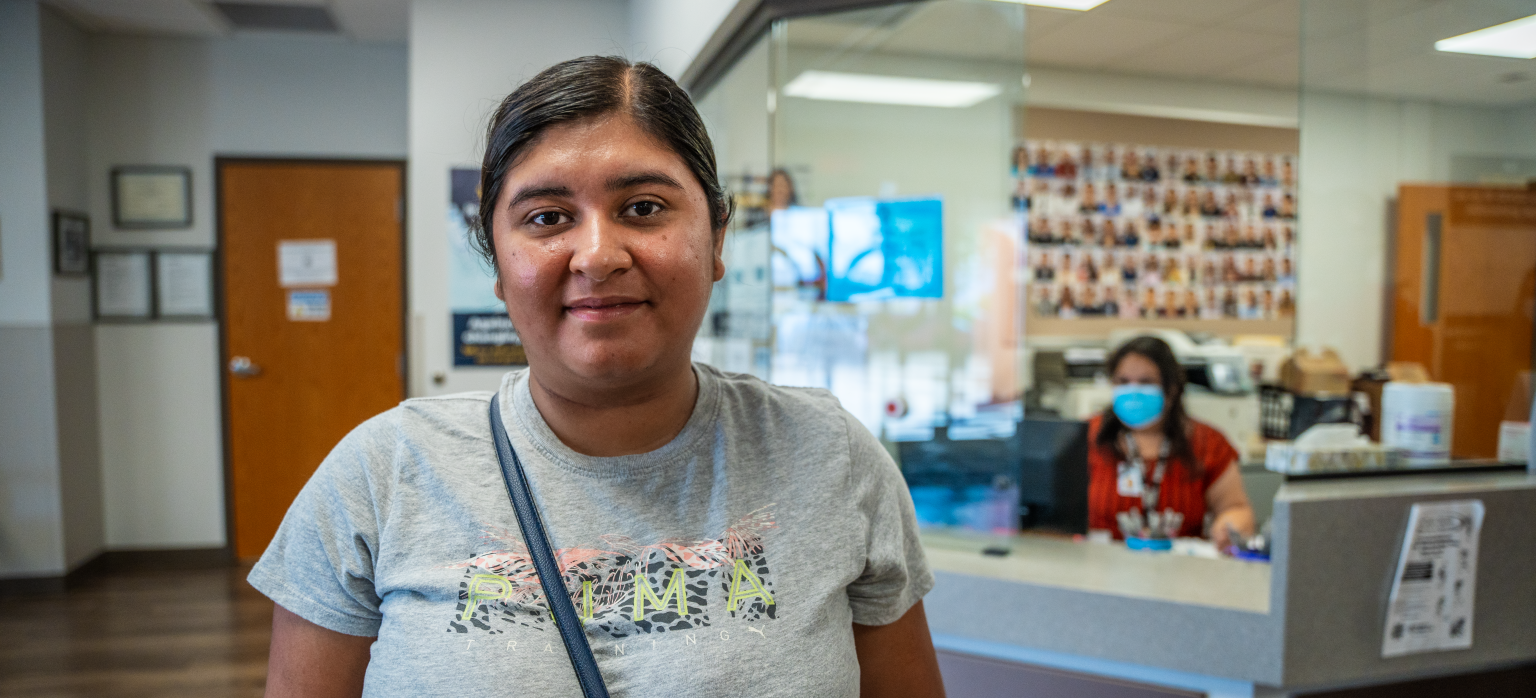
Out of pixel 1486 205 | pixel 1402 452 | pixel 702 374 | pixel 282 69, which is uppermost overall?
pixel 282 69

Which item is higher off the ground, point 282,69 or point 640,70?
point 282,69

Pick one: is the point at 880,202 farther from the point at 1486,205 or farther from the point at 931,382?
the point at 1486,205

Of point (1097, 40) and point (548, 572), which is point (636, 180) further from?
point (1097, 40)

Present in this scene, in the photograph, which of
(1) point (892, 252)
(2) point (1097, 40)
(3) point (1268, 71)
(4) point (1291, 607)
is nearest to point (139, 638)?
(1) point (892, 252)

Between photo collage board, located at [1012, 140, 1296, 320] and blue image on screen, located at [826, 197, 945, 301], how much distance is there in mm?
2860

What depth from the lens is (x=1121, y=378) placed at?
274 cm

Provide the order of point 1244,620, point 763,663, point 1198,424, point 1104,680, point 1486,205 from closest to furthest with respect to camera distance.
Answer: point 763,663, point 1244,620, point 1104,680, point 1486,205, point 1198,424

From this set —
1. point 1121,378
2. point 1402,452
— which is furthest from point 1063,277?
point 1402,452

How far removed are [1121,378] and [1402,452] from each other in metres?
1.03

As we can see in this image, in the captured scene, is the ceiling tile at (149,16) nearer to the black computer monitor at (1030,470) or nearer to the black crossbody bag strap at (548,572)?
the black computer monitor at (1030,470)

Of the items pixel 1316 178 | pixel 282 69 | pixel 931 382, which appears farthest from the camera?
pixel 282 69

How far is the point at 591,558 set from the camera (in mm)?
809

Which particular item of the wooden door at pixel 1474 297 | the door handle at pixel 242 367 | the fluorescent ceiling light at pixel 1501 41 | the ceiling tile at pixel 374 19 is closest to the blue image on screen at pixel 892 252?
the wooden door at pixel 1474 297

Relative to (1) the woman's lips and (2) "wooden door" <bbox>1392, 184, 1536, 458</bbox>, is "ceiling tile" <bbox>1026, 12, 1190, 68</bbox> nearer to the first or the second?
(2) "wooden door" <bbox>1392, 184, 1536, 458</bbox>
